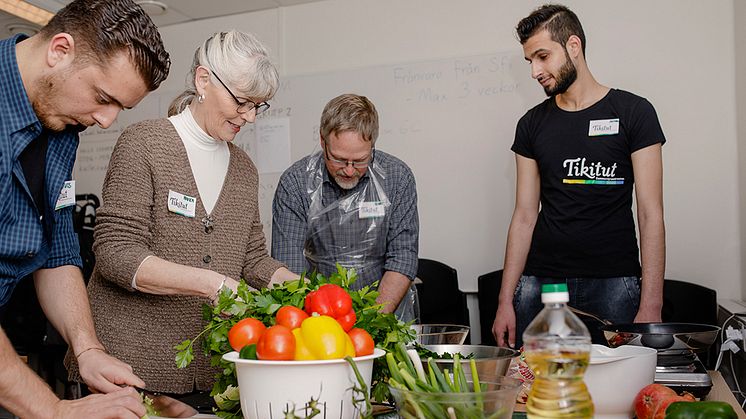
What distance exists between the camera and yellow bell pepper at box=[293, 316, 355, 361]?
1.06 metres

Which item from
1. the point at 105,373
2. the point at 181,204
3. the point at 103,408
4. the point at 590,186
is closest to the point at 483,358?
the point at 103,408

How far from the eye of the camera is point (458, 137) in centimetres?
393

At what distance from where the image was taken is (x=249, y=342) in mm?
1151

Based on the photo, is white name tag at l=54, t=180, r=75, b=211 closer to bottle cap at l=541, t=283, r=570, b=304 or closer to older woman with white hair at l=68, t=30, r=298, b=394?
older woman with white hair at l=68, t=30, r=298, b=394

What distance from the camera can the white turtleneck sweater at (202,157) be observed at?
5.99 feet

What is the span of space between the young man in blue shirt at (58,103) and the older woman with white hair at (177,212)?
0.56 feet

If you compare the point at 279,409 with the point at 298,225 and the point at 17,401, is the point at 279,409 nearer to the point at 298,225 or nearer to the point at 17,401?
the point at 17,401

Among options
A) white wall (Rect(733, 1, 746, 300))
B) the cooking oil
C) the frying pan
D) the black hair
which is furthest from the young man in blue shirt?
white wall (Rect(733, 1, 746, 300))

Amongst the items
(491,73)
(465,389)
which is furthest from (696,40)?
(465,389)

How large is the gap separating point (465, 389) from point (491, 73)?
3024 millimetres

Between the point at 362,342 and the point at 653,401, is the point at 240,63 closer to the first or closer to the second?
the point at 362,342

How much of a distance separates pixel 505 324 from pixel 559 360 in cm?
188

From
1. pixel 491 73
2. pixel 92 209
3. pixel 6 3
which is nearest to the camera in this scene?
pixel 491 73

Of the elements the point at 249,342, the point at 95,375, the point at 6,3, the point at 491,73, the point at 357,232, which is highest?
the point at 6,3
